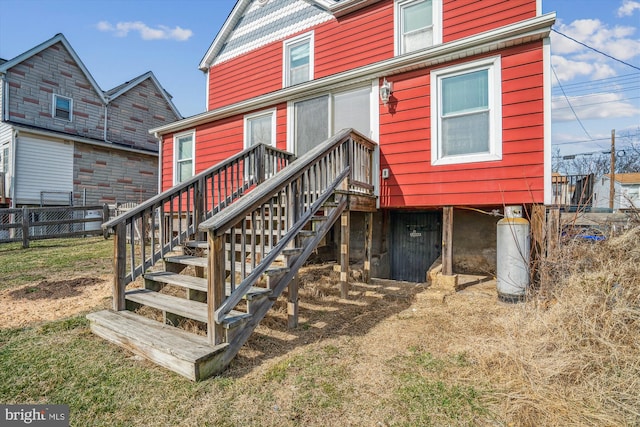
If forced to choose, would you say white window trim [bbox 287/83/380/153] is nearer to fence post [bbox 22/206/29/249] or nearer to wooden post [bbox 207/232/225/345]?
wooden post [bbox 207/232/225/345]

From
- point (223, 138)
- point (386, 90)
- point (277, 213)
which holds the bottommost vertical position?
point (277, 213)

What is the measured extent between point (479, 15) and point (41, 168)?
16.3 meters

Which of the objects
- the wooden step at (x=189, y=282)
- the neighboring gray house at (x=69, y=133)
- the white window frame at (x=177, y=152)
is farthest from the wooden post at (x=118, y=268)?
the neighboring gray house at (x=69, y=133)

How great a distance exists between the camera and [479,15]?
662cm

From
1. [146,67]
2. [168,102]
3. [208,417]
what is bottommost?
[208,417]

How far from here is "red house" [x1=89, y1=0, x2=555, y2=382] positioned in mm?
4906

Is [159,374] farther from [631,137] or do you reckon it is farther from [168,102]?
[631,137]

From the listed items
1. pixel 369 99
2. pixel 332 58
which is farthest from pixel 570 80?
pixel 369 99

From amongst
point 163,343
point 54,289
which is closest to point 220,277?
point 163,343

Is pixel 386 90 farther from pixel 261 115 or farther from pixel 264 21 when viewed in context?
pixel 264 21

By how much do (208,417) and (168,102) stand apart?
A: 66.8 feet

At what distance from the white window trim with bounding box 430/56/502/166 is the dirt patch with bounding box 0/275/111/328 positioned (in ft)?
18.2

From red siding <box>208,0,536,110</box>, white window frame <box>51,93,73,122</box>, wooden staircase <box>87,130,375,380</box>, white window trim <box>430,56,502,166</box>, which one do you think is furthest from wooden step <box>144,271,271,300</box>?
white window frame <box>51,93,73,122</box>

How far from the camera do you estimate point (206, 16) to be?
37.4ft
